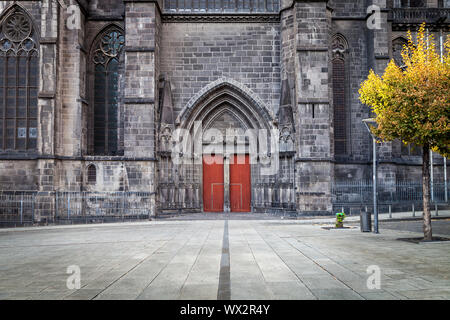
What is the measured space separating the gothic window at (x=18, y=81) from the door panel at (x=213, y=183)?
8.90m

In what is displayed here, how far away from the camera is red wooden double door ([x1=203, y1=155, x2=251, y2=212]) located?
19625mm

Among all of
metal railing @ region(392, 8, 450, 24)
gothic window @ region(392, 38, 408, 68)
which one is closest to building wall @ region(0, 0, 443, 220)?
gothic window @ region(392, 38, 408, 68)

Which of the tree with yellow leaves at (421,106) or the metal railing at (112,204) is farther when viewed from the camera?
the metal railing at (112,204)

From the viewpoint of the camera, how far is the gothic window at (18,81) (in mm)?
17594

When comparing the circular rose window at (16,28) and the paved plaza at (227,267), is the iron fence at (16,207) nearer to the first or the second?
the paved plaza at (227,267)

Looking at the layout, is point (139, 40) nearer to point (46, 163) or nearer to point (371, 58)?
point (46, 163)

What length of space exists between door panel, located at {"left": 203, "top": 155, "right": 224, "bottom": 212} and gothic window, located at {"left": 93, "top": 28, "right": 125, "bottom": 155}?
16.6ft

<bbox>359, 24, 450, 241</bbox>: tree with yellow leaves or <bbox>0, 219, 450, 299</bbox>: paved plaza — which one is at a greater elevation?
<bbox>359, 24, 450, 241</bbox>: tree with yellow leaves

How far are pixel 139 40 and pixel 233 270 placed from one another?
14.6 m

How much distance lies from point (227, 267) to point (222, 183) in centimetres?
1368

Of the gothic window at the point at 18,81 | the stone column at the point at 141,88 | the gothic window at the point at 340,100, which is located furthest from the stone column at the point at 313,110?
the gothic window at the point at 18,81

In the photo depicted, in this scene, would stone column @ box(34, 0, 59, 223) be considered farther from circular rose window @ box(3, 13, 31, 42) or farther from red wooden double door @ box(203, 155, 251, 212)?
red wooden double door @ box(203, 155, 251, 212)

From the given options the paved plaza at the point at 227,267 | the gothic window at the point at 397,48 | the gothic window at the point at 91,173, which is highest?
the gothic window at the point at 397,48
